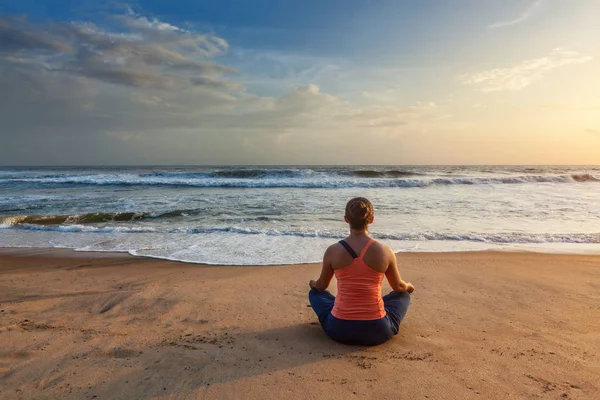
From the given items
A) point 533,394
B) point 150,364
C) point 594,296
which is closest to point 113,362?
point 150,364

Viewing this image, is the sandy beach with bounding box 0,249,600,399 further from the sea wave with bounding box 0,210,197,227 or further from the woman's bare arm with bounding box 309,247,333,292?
the sea wave with bounding box 0,210,197,227

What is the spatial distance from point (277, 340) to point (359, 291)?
35.1 inches

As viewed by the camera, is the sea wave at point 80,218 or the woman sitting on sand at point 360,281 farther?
the sea wave at point 80,218

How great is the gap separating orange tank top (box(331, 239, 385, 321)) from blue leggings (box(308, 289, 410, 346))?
2.3 inches

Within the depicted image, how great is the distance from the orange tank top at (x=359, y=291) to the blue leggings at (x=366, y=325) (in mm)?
58

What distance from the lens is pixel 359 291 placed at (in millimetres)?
3137

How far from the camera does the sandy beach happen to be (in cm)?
261

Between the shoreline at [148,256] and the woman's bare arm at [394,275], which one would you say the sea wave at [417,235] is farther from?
the woman's bare arm at [394,275]

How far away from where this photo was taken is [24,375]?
274cm

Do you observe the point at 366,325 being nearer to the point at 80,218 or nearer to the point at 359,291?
the point at 359,291

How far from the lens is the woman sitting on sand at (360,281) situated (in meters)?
3.10

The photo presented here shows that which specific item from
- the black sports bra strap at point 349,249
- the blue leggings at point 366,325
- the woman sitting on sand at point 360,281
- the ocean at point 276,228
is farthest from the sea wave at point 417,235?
the black sports bra strap at point 349,249

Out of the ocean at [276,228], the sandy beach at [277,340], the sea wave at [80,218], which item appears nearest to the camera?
the sandy beach at [277,340]

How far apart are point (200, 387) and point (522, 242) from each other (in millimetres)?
7653
